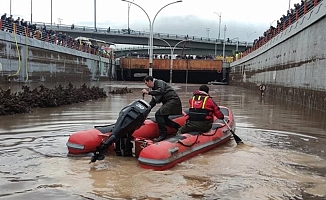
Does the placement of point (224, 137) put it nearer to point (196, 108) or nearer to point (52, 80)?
point (196, 108)

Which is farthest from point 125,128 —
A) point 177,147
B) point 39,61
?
point 39,61

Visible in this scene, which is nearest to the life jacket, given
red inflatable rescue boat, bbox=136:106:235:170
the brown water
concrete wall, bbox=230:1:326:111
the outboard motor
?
red inflatable rescue boat, bbox=136:106:235:170

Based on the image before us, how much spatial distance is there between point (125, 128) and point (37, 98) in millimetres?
8899

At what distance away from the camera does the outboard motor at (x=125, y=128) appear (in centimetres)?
640

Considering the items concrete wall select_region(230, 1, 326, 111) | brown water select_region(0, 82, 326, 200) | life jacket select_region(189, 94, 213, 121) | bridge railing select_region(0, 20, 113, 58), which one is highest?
bridge railing select_region(0, 20, 113, 58)

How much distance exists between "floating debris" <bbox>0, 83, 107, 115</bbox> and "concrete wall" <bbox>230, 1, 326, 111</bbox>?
1061 centimetres

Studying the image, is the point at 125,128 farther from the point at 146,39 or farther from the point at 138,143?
the point at 146,39

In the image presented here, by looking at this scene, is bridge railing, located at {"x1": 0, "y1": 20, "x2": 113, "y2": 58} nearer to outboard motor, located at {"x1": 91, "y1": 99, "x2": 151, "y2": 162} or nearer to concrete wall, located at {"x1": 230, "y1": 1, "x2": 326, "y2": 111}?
concrete wall, located at {"x1": 230, "y1": 1, "x2": 326, "y2": 111}

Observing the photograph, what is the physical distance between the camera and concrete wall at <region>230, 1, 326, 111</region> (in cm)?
1564

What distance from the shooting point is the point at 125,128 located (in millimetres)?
6566

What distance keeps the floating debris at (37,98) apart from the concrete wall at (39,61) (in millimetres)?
7288

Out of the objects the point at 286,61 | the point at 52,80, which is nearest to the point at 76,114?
the point at 286,61

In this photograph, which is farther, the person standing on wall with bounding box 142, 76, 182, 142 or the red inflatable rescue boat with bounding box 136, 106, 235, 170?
the person standing on wall with bounding box 142, 76, 182, 142

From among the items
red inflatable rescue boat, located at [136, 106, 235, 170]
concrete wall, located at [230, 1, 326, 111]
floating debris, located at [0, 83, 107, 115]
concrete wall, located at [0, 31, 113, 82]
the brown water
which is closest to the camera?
→ the brown water
